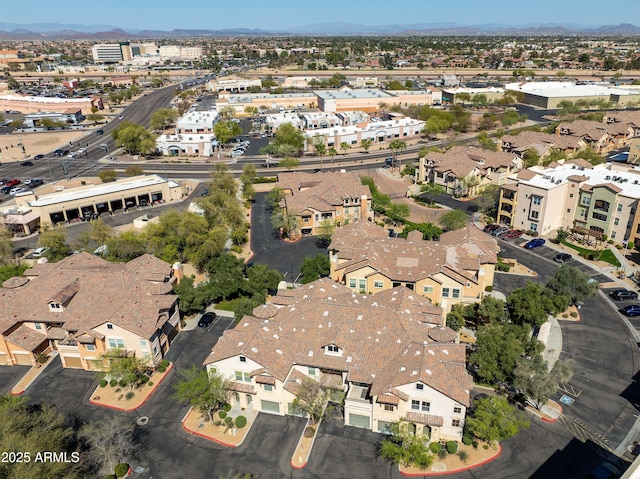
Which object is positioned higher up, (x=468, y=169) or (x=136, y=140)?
(x=136, y=140)

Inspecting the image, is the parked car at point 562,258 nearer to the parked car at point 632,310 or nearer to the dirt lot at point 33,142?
the parked car at point 632,310

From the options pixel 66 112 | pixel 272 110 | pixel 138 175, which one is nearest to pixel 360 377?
pixel 138 175

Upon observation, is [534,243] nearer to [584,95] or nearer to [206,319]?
[206,319]

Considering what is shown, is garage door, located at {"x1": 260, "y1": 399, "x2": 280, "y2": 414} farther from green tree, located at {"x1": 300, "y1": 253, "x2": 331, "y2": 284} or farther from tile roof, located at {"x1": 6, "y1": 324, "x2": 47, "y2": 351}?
tile roof, located at {"x1": 6, "y1": 324, "x2": 47, "y2": 351}

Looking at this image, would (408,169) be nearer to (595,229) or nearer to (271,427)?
(595,229)

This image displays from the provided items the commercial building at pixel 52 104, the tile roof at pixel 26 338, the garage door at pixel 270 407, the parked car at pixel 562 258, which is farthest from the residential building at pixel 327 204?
the commercial building at pixel 52 104

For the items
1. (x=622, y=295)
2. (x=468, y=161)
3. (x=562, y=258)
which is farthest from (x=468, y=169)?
(x=622, y=295)
